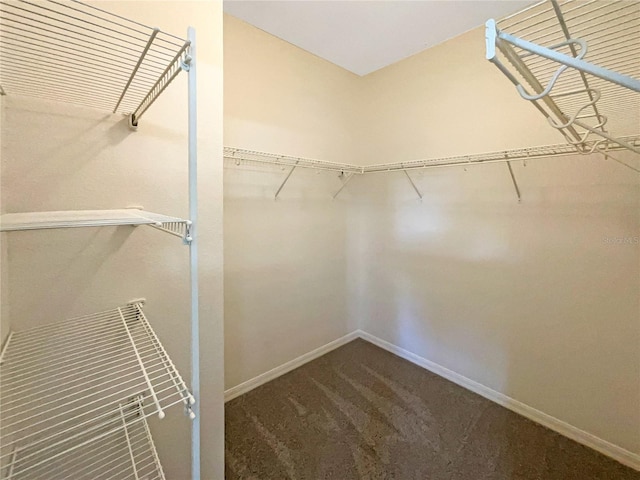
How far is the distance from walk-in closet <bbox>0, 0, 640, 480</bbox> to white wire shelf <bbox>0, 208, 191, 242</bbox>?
0.02 meters

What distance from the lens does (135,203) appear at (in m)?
1.13

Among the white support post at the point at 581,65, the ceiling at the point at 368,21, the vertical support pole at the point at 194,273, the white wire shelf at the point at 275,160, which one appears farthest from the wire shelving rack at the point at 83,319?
the ceiling at the point at 368,21

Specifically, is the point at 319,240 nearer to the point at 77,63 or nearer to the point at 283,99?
the point at 283,99

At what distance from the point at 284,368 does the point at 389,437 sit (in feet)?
3.18

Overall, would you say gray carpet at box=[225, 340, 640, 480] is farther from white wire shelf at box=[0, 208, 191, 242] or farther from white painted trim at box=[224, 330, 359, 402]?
white wire shelf at box=[0, 208, 191, 242]

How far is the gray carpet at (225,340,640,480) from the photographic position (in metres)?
1.56

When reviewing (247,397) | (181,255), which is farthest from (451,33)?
(247,397)

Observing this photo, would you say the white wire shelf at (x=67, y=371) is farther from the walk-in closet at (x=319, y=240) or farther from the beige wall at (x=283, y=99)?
the beige wall at (x=283, y=99)

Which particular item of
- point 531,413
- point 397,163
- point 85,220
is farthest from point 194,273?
point 531,413

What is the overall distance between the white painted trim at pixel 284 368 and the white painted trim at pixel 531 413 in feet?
1.48

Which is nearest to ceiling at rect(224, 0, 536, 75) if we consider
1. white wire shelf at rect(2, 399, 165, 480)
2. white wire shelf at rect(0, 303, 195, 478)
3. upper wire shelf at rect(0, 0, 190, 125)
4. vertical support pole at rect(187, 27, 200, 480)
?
upper wire shelf at rect(0, 0, 190, 125)

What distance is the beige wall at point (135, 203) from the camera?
0.96m

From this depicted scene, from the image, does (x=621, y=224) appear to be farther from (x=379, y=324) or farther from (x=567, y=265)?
(x=379, y=324)

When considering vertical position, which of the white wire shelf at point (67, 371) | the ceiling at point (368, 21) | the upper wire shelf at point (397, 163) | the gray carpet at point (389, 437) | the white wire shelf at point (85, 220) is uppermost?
the ceiling at point (368, 21)
